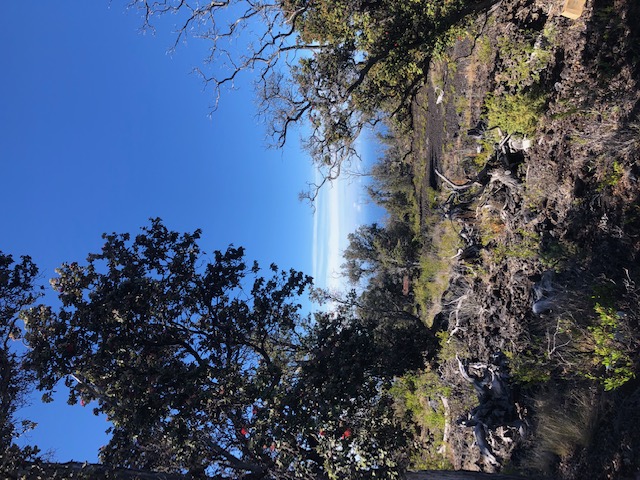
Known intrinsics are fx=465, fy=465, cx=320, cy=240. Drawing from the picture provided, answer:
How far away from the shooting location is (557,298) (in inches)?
352

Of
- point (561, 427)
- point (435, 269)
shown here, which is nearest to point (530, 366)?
point (561, 427)

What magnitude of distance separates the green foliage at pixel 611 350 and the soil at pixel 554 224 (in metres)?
0.19

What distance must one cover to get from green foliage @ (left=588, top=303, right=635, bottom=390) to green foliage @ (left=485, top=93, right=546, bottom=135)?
5.63m

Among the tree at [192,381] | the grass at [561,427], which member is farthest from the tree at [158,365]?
the grass at [561,427]

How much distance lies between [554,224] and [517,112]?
3.03 m

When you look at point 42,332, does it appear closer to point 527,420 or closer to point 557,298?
point 557,298

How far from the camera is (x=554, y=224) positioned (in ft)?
34.8

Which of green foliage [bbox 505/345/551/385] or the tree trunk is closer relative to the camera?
the tree trunk

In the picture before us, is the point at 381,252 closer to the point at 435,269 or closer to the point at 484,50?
the point at 435,269

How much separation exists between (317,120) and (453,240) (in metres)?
6.19

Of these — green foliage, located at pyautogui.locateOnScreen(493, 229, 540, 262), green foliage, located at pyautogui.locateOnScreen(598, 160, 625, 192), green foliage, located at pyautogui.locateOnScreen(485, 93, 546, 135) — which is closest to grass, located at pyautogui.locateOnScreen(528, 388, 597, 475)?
green foliage, located at pyautogui.locateOnScreen(493, 229, 540, 262)

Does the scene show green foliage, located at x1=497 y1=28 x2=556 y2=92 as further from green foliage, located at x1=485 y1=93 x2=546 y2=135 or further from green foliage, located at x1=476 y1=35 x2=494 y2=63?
green foliage, located at x1=476 y1=35 x2=494 y2=63

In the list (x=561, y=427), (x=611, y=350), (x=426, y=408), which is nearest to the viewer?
(x=611, y=350)

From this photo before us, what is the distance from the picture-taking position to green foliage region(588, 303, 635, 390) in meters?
6.91
